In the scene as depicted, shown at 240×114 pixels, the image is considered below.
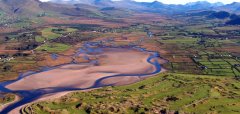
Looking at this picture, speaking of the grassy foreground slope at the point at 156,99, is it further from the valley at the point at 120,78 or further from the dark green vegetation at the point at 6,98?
the dark green vegetation at the point at 6,98

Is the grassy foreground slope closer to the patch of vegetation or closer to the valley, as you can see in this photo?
the valley

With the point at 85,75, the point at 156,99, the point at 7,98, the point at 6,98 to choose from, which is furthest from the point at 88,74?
the point at 156,99

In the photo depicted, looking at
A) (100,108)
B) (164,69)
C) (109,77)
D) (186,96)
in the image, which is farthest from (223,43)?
(100,108)

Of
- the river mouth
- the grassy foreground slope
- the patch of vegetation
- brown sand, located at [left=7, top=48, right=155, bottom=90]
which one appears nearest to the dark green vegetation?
the patch of vegetation

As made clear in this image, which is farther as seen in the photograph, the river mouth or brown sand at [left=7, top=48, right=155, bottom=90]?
brown sand at [left=7, top=48, right=155, bottom=90]

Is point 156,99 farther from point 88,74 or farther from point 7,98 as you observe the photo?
point 7,98

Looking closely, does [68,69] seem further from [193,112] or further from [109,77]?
[193,112]

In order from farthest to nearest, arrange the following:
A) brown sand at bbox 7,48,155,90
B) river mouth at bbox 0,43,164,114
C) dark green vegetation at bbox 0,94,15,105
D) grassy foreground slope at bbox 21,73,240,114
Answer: brown sand at bbox 7,48,155,90 < river mouth at bbox 0,43,164,114 < dark green vegetation at bbox 0,94,15,105 < grassy foreground slope at bbox 21,73,240,114

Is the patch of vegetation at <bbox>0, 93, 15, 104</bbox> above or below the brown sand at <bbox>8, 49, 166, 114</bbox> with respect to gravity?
below
